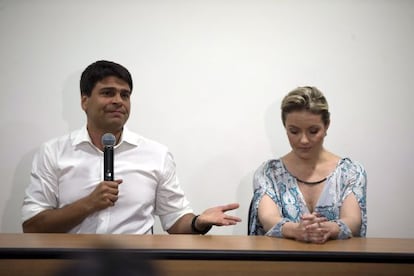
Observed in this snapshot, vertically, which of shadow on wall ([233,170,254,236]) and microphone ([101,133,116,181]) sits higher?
microphone ([101,133,116,181])

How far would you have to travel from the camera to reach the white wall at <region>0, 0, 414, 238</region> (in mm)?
2387

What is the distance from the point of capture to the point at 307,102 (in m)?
1.77

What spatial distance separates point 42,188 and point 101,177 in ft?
0.85

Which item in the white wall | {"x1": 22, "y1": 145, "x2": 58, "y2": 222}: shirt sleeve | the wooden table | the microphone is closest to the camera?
the wooden table

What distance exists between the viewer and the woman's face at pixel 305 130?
177cm

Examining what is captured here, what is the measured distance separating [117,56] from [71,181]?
2.70 ft

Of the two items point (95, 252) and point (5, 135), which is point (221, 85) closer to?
point (5, 135)

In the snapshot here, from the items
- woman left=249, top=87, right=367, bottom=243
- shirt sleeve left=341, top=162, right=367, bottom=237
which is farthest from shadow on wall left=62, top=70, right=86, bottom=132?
shirt sleeve left=341, top=162, right=367, bottom=237

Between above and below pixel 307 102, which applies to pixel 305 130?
below

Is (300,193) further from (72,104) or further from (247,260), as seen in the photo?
(72,104)

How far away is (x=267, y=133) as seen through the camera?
244 cm

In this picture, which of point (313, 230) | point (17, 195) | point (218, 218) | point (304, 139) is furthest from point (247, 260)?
point (17, 195)

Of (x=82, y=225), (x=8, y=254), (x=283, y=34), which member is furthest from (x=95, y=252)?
(x=283, y=34)

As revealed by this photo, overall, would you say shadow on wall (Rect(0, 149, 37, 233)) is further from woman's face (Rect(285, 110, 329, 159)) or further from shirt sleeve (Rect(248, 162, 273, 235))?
woman's face (Rect(285, 110, 329, 159))
